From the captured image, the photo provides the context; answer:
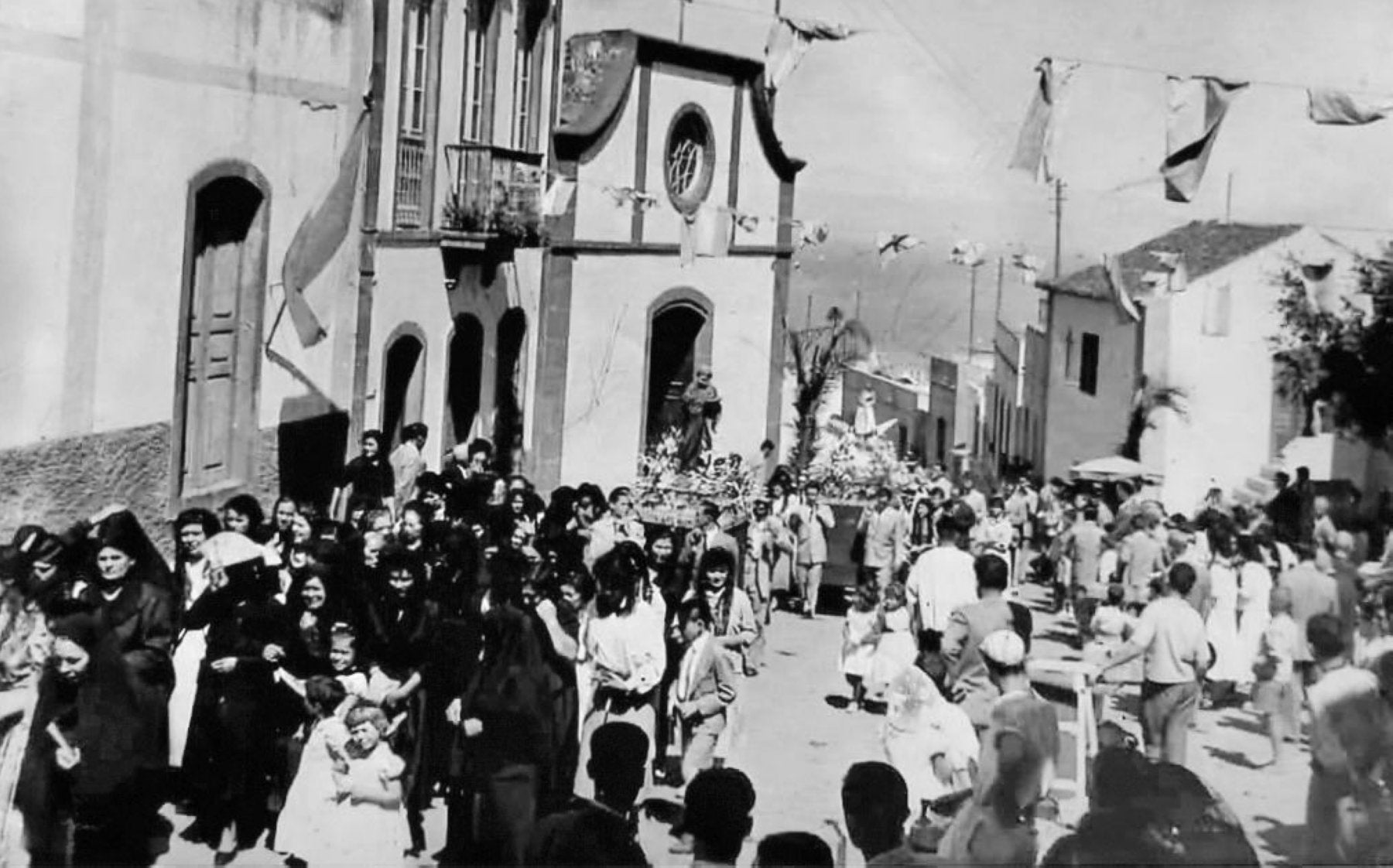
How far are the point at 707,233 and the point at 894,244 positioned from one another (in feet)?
5.57

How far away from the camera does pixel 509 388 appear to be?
49.5ft

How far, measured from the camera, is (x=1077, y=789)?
965 centimetres

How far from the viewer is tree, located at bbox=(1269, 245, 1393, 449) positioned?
1450 centimetres

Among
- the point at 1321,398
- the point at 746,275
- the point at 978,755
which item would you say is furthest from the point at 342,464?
the point at 1321,398

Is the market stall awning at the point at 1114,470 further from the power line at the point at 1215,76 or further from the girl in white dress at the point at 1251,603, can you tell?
the power line at the point at 1215,76

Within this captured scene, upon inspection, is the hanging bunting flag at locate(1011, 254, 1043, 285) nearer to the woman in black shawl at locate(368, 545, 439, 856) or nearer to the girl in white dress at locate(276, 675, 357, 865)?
the woman in black shawl at locate(368, 545, 439, 856)

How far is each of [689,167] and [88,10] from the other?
525cm

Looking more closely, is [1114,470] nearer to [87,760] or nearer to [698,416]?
[698,416]

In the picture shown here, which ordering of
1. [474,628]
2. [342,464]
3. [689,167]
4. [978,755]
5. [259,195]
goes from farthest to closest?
[689,167] < [342,464] < [259,195] < [474,628] < [978,755]

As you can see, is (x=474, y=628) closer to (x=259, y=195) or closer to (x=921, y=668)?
(x=921, y=668)

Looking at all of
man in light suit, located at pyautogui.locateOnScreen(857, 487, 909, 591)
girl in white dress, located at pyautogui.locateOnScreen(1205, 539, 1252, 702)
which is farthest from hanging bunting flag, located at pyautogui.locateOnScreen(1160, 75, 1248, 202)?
man in light suit, located at pyautogui.locateOnScreen(857, 487, 909, 591)

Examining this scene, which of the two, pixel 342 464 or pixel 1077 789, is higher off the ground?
pixel 342 464

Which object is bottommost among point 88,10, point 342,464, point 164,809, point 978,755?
point 164,809

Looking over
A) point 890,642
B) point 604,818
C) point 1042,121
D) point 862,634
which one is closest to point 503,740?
point 604,818
